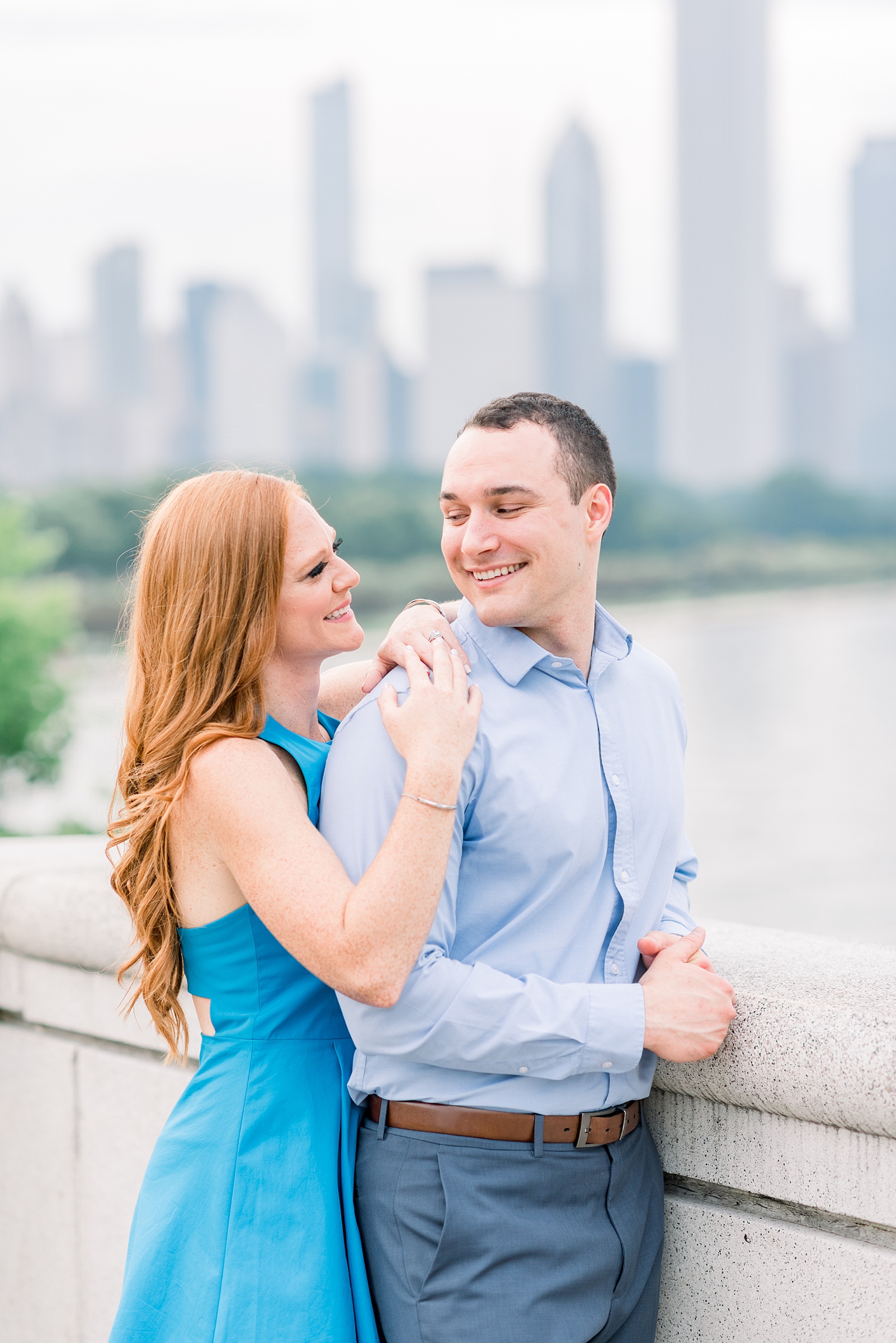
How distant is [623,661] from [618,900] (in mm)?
412

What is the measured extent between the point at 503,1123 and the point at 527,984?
0.69 feet

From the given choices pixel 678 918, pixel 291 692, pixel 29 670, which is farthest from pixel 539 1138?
pixel 29 670

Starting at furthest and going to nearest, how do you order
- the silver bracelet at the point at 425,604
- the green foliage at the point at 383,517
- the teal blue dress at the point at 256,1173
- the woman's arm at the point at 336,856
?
1. the green foliage at the point at 383,517
2. the silver bracelet at the point at 425,604
3. the teal blue dress at the point at 256,1173
4. the woman's arm at the point at 336,856

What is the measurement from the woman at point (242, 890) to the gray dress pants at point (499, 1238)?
0.34ft

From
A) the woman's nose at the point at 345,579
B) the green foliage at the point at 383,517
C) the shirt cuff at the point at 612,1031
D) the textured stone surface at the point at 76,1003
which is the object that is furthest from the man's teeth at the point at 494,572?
the green foliage at the point at 383,517

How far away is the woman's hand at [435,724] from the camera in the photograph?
1763mm

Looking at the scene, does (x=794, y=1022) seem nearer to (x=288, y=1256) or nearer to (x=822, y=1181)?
(x=822, y=1181)

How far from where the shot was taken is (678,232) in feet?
236

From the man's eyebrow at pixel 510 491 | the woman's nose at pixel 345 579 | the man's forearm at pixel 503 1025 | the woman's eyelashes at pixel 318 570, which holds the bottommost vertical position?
the man's forearm at pixel 503 1025

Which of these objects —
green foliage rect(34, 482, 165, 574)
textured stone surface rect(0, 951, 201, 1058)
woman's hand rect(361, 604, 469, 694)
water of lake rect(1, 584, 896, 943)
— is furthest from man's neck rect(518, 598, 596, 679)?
green foliage rect(34, 482, 165, 574)

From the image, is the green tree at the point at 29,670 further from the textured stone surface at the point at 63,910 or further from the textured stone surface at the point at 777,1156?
the textured stone surface at the point at 777,1156

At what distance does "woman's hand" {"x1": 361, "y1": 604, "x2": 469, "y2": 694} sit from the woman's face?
59mm

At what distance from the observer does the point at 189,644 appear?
6.55 ft

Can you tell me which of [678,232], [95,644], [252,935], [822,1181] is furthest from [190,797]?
[678,232]
